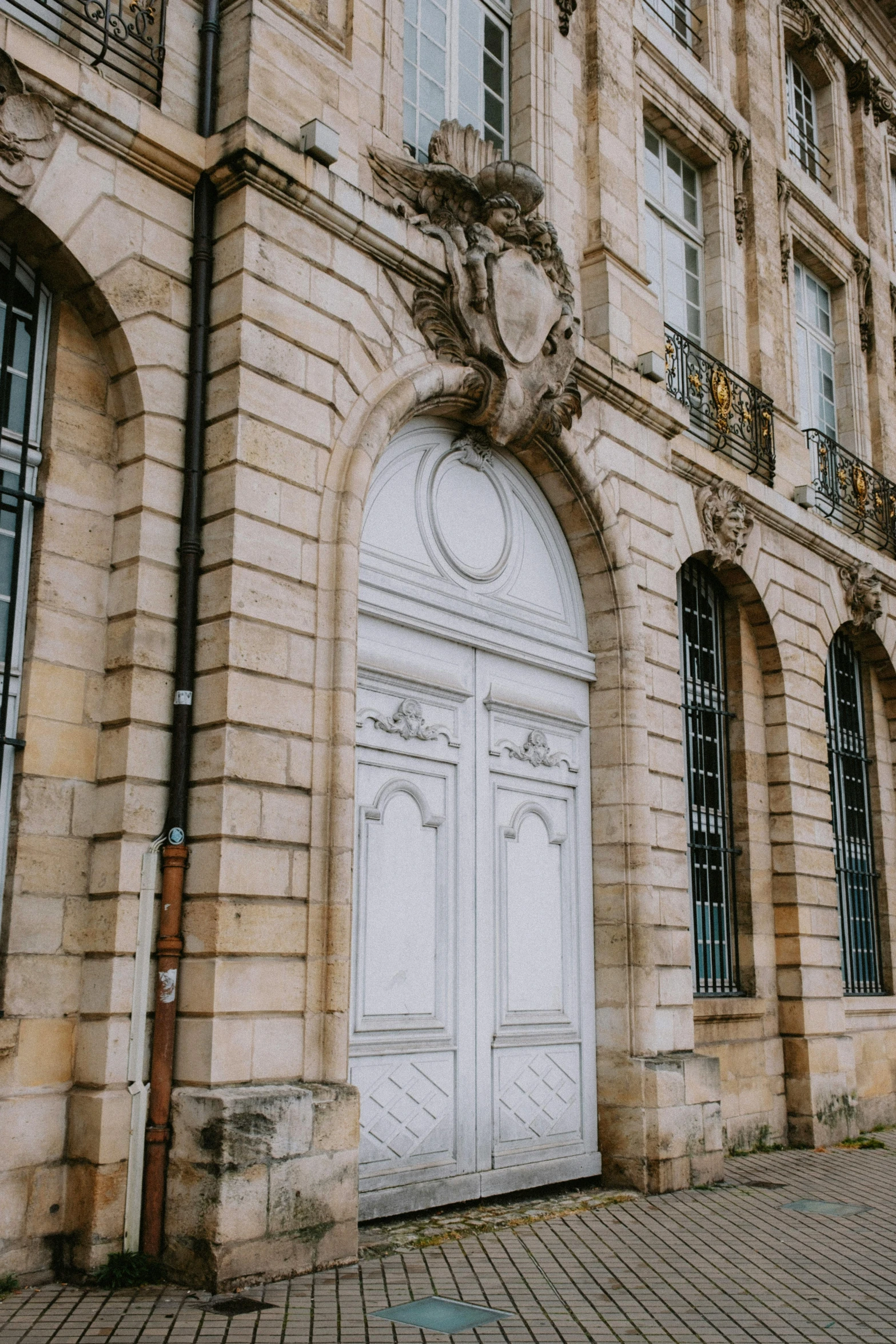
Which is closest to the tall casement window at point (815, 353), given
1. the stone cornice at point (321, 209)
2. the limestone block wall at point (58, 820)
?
the stone cornice at point (321, 209)

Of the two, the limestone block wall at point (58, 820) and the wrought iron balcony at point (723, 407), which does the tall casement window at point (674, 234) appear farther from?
the limestone block wall at point (58, 820)

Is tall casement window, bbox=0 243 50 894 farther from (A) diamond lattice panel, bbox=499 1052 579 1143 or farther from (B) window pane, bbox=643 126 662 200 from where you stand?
(B) window pane, bbox=643 126 662 200

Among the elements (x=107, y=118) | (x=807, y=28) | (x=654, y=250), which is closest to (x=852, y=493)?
(x=654, y=250)

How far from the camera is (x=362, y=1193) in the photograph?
6.56 m

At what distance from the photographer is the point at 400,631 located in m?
7.54

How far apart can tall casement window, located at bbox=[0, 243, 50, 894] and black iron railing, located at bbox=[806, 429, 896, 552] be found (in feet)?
28.3

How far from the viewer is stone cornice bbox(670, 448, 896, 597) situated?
10.6 meters

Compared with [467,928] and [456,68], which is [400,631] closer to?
[467,928]

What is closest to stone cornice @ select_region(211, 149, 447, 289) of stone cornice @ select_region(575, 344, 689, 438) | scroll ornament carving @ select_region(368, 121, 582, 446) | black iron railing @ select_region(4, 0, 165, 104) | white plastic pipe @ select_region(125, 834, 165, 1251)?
scroll ornament carving @ select_region(368, 121, 582, 446)

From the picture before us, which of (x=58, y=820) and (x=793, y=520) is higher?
(x=793, y=520)

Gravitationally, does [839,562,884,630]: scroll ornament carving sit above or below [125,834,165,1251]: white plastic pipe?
above

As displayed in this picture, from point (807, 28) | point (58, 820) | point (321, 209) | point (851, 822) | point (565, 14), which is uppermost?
point (807, 28)

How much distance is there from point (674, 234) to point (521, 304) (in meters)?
4.47

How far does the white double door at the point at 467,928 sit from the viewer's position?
22.8 feet
